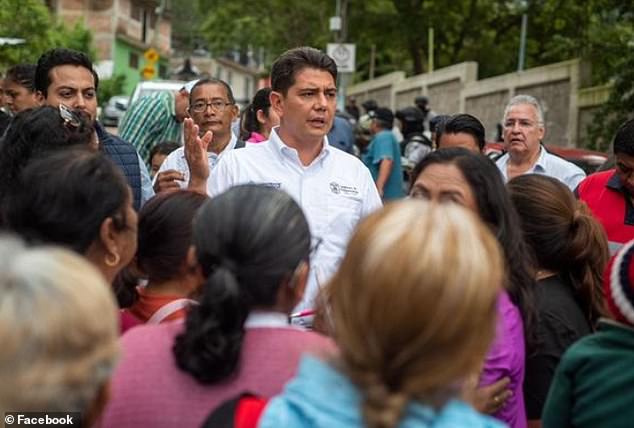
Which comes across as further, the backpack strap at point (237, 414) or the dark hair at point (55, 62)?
the dark hair at point (55, 62)

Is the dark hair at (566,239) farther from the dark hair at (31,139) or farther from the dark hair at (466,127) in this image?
the dark hair at (466,127)

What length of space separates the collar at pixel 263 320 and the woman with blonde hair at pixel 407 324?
41 centimetres

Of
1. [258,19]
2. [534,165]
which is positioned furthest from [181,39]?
[534,165]

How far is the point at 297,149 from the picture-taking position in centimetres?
541

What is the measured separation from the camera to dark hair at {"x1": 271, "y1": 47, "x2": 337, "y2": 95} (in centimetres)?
563

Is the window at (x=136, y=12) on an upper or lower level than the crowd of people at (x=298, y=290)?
upper

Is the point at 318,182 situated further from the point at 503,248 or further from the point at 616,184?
the point at 616,184

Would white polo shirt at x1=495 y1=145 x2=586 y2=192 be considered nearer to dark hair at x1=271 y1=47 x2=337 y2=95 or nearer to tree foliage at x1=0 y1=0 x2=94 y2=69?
dark hair at x1=271 y1=47 x2=337 y2=95

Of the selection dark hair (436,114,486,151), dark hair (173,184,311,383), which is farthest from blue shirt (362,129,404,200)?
dark hair (173,184,311,383)

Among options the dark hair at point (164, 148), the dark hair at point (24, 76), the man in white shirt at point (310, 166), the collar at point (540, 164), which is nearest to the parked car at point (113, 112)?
the dark hair at point (24, 76)

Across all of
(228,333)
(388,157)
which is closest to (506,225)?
(228,333)

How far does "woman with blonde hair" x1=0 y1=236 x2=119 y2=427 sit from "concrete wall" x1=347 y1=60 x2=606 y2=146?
19.4 m

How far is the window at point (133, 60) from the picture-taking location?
6700cm

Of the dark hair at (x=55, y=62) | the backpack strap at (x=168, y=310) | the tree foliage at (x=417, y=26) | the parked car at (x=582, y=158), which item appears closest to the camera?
the backpack strap at (x=168, y=310)
